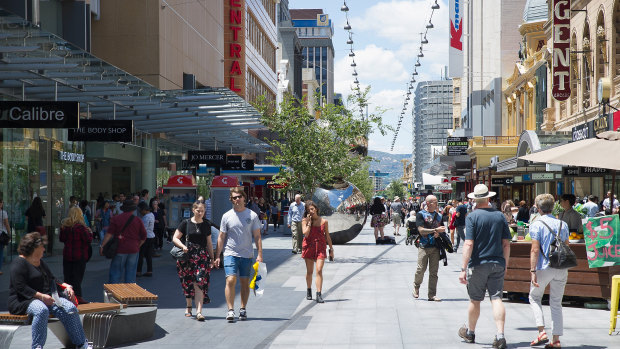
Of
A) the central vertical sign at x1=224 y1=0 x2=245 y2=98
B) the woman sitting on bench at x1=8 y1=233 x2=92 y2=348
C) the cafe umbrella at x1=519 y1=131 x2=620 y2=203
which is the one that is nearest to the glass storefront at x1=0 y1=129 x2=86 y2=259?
the woman sitting on bench at x1=8 y1=233 x2=92 y2=348

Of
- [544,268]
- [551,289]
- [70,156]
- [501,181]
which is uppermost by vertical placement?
[70,156]

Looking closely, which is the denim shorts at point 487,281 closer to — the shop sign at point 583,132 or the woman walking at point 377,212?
the shop sign at point 583,132

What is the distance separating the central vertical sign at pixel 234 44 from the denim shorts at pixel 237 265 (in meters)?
34.8

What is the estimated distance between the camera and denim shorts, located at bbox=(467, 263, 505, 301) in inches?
358

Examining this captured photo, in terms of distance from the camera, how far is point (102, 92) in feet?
63.2

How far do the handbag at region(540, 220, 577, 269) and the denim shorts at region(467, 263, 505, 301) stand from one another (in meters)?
0.56

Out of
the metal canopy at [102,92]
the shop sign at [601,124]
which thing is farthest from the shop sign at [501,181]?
the shop sign at [601,124]

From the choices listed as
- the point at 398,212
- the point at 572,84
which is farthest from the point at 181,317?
the point at 398,212

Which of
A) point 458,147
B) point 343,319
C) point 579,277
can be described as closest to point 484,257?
point 343,319

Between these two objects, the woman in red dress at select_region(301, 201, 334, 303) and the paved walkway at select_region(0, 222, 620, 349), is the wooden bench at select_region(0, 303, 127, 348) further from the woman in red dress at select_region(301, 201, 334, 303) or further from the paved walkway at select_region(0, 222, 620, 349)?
the woman in red dress at select_region(301, 201, 334, 303)

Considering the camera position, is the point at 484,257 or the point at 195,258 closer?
the point at 484,257

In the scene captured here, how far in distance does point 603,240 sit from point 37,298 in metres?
7.61

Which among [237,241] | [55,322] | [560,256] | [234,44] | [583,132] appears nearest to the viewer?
[55,322]

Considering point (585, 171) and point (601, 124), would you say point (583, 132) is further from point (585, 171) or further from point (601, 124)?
point (585, 171)
